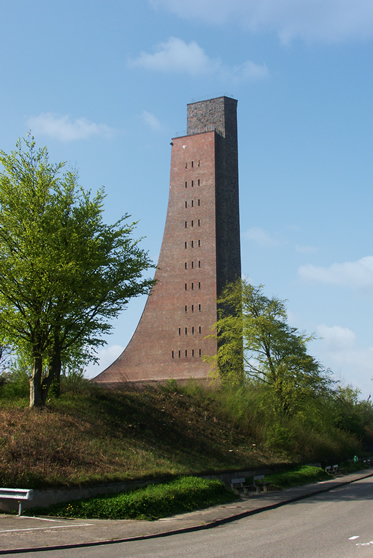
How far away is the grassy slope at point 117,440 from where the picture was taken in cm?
1271

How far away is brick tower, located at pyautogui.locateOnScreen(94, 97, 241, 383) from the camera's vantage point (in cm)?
4994

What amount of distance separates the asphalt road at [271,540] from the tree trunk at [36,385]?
8621 millimetres

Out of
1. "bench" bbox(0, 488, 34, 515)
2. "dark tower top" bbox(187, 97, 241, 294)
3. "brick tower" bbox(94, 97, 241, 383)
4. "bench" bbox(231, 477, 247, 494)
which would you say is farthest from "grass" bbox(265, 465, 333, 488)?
"dark tower top" bbox(187, 97, 241, 294)

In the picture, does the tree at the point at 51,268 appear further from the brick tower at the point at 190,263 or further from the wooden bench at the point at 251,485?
the brick tower at the point at 190,263

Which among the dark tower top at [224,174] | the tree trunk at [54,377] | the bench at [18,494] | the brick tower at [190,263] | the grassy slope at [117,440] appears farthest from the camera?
the dark tower top at [224,174]

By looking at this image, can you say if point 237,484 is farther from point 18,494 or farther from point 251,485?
point 18,494

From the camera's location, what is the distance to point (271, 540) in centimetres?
901

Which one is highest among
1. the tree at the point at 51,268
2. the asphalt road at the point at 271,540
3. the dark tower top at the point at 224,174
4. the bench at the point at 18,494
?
the dark tower top at the point at 224,174

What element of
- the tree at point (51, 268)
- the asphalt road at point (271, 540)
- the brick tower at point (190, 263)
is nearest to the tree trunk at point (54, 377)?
the tree at point (51, 268)

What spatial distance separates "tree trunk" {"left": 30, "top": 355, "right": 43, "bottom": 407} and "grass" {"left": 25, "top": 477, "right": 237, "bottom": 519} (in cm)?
593

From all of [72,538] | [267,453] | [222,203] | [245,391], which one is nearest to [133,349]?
[222,203]

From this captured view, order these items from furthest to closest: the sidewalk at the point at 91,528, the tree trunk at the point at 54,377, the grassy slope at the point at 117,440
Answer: the tree trunk at the point at 54,377 < the grassy slope at the point at 117,440 < the sidewalk at the point at 91,528

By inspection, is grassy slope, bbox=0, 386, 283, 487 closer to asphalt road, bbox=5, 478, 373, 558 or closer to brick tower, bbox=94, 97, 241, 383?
asphalt road, bbox=5, 478, 373, 558

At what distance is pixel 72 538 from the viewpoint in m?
8.93
